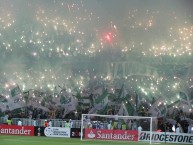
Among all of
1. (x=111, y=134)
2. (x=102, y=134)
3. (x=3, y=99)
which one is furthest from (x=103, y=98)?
(x=3, y=99)

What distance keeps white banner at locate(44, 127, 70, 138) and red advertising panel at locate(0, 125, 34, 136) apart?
1.22 metres

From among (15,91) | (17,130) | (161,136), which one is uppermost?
(15,91)

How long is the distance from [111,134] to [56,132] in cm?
444

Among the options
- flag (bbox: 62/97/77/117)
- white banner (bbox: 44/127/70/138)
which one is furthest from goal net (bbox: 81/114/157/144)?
flag (bbox: 62/97/77/117)

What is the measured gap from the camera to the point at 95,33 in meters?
41.9

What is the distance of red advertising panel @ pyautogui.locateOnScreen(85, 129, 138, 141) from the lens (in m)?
30.0

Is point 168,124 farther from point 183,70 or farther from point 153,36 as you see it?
point 153,36

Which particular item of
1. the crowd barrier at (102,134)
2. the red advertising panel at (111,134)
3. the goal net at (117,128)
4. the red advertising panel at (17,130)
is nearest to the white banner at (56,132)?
the crowd barrier at (102,134)

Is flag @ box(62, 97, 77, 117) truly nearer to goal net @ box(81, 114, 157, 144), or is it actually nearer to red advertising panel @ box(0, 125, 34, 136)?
red advertising panel @ box(0, 125, 34, 136)

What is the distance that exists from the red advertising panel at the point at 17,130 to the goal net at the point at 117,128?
4.12 metres

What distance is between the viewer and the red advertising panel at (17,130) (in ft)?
107

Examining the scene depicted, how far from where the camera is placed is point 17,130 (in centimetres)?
3275

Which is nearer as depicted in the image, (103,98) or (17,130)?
(17,130)

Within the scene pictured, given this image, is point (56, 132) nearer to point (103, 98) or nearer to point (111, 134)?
point (111, 134)
